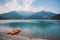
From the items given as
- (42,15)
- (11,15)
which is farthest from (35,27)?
(11,15)

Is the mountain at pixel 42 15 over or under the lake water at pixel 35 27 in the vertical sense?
over

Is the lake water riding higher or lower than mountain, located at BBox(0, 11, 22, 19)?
lower

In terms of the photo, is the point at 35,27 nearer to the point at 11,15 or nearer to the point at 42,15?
the point at 42,15

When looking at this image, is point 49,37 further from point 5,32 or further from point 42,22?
point 5,32

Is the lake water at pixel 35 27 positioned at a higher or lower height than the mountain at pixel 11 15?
lower

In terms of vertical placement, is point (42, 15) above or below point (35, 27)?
above

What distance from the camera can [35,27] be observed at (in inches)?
46.2

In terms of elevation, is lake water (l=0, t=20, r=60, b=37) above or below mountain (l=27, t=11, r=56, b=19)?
below

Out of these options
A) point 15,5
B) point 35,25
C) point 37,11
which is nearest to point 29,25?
point 35,25

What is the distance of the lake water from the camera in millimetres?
1154

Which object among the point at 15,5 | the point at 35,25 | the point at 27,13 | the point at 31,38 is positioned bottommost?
the point at 31,38

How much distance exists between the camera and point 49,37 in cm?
114

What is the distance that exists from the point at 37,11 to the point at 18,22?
28cm

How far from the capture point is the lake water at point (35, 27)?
1.15 metres
